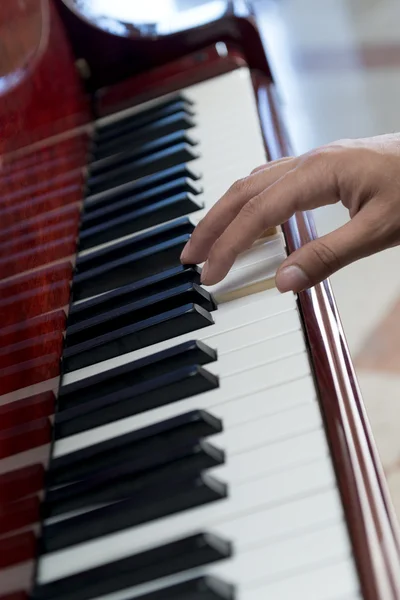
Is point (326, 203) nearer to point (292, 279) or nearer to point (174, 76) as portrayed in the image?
point (292, 279)

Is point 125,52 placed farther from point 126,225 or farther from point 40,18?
point 126,225

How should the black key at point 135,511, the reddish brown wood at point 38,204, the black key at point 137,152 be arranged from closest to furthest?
the black key at point 135,511 → the reddish brown wood at point 38,204 → the black key at point 137,152

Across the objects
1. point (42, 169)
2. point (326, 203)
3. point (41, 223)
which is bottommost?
point (326, 203)

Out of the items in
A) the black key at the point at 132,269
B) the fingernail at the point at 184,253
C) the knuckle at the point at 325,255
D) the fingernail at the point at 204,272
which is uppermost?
the black key at the point at 132,269

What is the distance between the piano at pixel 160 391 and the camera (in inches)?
24.3

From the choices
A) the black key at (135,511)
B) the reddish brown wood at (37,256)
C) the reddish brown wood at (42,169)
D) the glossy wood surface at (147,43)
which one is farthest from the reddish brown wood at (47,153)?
the black key at (135,511)

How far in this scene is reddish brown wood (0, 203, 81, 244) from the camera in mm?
868

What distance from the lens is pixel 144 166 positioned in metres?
1.24

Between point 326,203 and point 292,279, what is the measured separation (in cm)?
10

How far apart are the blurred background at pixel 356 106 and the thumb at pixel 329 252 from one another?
23.8 inches

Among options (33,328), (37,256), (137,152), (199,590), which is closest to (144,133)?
(137,152)

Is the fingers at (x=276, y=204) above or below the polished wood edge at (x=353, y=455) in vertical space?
above

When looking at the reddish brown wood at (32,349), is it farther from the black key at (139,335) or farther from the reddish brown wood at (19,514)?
the reddish brown wood at (19,514)

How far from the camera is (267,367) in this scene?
778 mm
